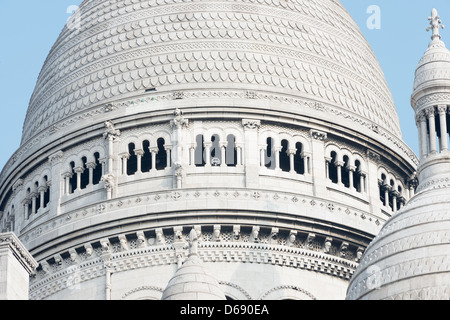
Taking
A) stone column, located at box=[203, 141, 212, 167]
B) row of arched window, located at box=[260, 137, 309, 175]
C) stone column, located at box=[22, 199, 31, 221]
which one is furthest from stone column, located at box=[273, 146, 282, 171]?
stone column, located at box=[22, 199, 31, 221]

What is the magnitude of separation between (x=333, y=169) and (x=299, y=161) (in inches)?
44.4

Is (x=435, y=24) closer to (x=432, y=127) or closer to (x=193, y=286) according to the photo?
(x=432, y=127)

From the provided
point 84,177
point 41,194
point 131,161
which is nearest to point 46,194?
point 41,194

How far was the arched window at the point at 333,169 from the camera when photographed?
6247 cm

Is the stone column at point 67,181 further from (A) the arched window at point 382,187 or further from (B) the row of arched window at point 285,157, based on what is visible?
(A) the arched window at point 382,187

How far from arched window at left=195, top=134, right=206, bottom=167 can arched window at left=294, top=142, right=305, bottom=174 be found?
263 centimetres

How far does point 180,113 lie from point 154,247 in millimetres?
4485

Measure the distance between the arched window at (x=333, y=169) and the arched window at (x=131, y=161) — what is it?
17.9 ft

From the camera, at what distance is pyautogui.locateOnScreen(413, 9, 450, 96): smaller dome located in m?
55.0

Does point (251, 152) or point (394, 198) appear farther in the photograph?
point (394, 198)

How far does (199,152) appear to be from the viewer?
61500 mm

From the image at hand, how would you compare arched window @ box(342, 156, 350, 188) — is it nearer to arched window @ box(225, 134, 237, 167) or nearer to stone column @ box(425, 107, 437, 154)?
arched window @ box(225, 134, 237, 167)
